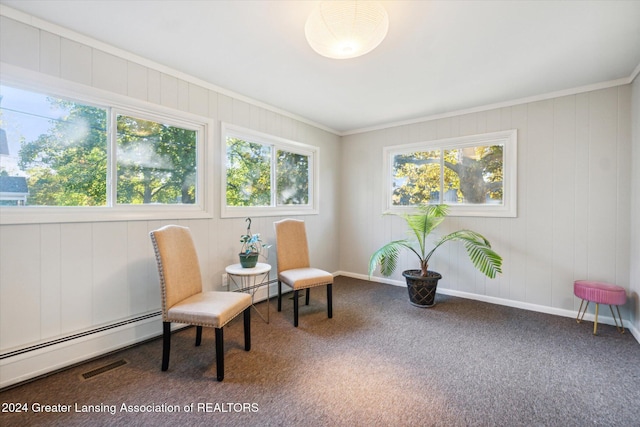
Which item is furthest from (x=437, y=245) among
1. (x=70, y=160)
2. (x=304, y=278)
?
(x=70, y=160)

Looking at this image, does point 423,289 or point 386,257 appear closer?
point 423,289

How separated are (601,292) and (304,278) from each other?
8.89 feet

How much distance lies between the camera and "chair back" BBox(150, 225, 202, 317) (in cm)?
193

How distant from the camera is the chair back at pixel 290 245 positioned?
122 inches

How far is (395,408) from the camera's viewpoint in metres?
1.61

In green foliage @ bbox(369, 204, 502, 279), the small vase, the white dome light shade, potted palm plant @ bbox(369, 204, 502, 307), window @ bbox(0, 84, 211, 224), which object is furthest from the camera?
potted palm plant @ bbox(369, 204, 502, 307)

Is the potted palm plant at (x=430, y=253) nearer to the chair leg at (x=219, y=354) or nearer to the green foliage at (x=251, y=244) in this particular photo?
the green foliage at (x=251, y=244)

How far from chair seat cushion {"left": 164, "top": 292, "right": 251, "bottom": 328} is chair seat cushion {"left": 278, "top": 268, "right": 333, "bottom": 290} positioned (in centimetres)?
67

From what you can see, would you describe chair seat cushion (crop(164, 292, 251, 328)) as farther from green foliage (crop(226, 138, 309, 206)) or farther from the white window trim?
green foliage (crop(226, 138, 309, 206))

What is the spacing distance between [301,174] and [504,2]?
293 centimetres

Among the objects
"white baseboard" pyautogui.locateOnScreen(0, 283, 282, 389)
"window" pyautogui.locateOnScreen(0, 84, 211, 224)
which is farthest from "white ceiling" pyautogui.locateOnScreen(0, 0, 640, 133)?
"white baseboard" pyautogui.locateOnScreen(0, 283, 282, 389)

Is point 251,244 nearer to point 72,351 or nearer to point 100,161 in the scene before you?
point 100,161

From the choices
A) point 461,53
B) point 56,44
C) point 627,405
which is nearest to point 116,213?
point 56,44

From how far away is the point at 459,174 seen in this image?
3.68 metres
